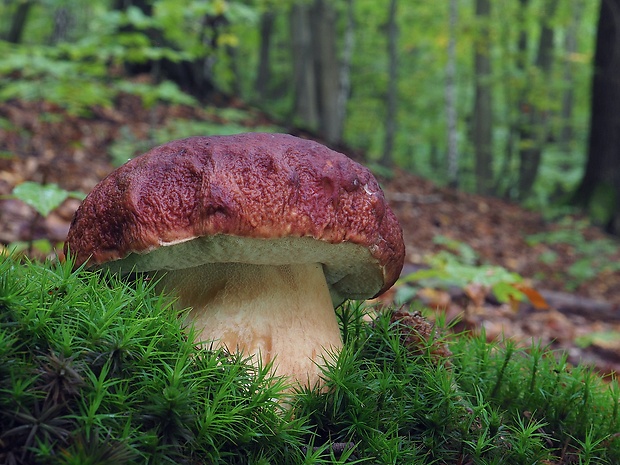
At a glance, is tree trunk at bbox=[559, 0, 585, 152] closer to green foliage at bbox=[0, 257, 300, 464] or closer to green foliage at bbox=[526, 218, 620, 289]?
green foliage at bbox=[526, 218, 620, 289]

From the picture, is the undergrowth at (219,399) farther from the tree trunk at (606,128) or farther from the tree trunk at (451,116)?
the tree trunk at (451,116)

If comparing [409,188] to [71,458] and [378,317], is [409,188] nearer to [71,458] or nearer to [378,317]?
[378,317]

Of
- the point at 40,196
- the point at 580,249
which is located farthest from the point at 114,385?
the point at 580,249

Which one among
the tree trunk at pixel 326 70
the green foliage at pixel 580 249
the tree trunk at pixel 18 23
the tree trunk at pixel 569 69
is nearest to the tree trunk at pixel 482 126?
the tree trunk at pixel 569 69

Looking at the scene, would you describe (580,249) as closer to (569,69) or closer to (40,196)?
(40,196)

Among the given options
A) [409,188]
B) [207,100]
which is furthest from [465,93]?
[207,100]
